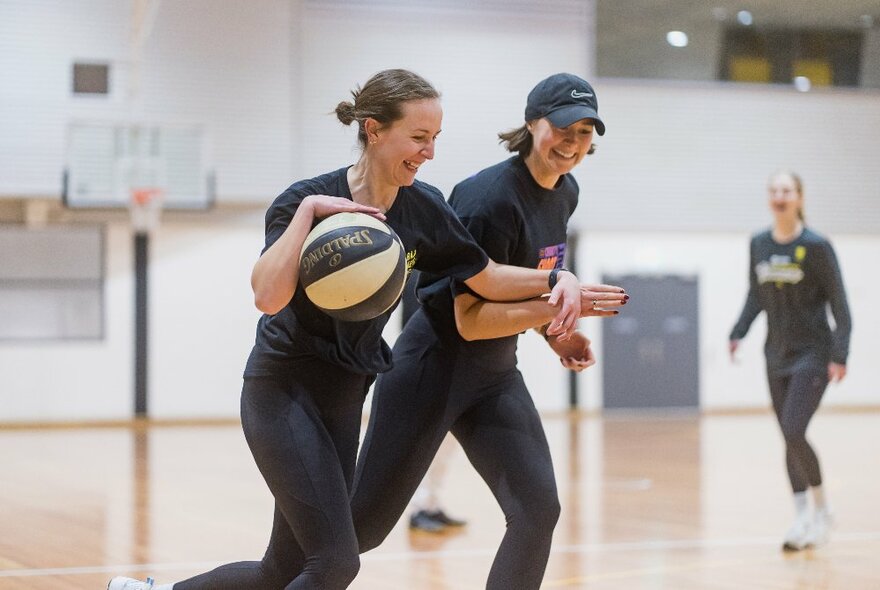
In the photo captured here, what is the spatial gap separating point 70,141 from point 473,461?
12537 millimetres

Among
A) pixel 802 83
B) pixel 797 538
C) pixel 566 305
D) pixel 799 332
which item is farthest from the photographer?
pixel 802 83

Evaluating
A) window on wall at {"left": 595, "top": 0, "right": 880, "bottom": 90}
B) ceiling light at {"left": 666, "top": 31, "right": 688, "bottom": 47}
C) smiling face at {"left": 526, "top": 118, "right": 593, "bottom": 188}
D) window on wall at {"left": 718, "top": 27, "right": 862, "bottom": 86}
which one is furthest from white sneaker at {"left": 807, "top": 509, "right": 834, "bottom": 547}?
window on wall at {"left": 718, "top": 27, "right": 862, "bottom": 86}

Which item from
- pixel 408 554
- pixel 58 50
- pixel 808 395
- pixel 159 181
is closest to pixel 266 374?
pixel 408 554

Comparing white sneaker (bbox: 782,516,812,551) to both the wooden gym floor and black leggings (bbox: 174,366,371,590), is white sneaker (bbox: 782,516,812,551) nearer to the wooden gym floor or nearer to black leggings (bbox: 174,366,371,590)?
the wooden gym floor

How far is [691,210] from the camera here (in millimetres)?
18594

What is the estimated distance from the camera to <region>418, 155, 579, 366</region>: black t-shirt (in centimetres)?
376

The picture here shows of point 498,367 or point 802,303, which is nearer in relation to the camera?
point 498,367

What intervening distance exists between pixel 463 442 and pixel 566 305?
66 cm

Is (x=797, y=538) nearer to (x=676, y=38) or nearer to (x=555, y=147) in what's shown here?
(x=555, y=147)

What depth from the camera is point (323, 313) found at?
3.21m


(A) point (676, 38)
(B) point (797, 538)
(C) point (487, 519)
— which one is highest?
(A) point (676, 38)

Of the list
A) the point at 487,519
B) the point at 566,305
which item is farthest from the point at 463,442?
the point at 487,519

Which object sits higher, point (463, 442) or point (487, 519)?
point (463, 442)

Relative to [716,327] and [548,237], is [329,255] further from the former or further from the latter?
[716,327]
